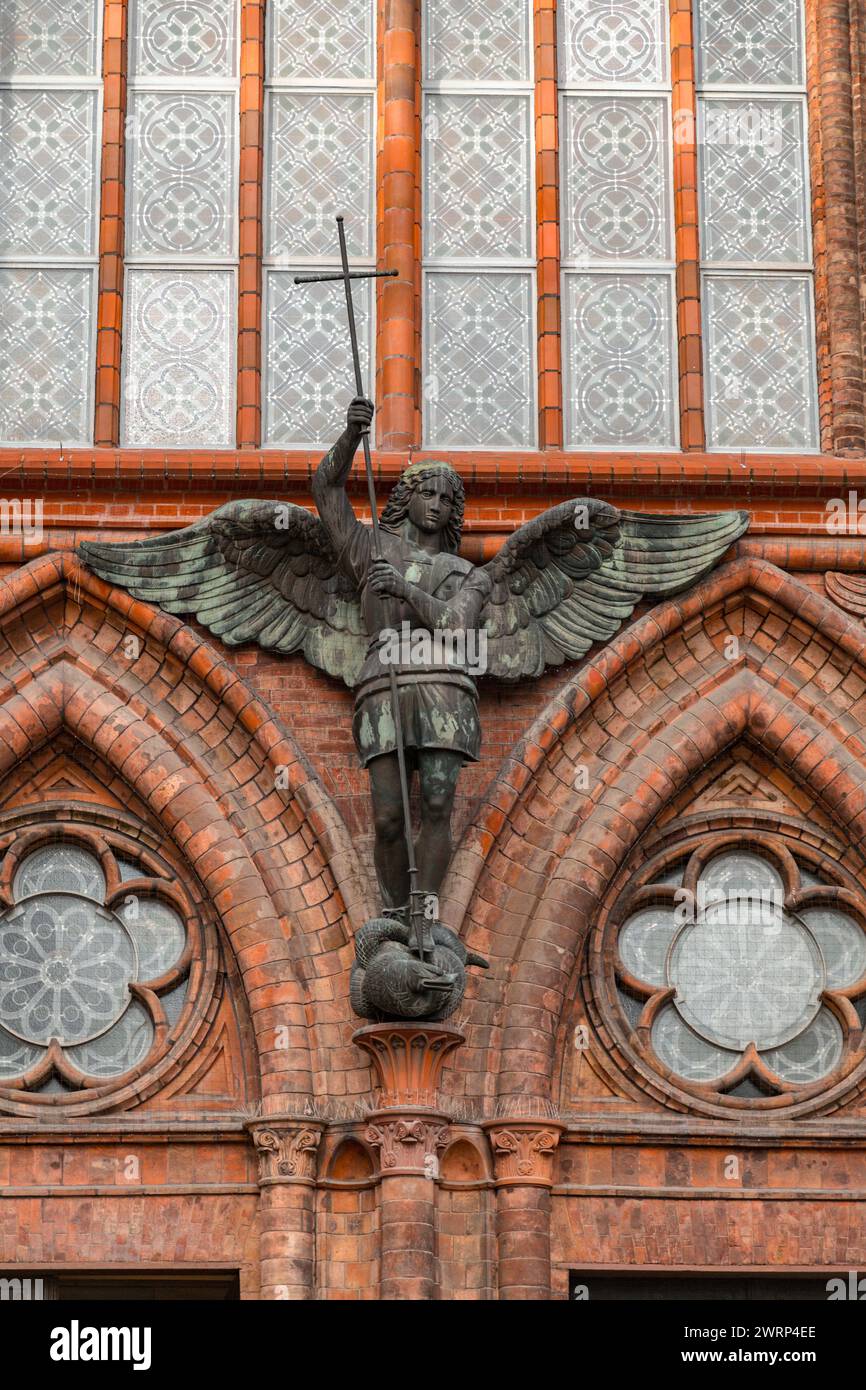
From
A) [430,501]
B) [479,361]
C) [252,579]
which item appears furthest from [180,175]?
[430,501]

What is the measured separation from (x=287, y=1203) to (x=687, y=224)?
5803 millimetres

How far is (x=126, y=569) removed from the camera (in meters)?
14.9

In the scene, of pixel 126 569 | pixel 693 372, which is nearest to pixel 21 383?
pixel 126 569

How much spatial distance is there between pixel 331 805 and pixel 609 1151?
221 centimetres

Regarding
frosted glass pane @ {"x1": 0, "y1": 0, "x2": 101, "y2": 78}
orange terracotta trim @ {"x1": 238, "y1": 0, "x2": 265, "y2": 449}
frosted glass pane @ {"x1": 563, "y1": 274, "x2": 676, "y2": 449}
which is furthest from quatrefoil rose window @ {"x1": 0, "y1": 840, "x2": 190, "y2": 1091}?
frosted glass pane @ {"x1": 0, "y1": 0, "x2": 101, "y2": 78}

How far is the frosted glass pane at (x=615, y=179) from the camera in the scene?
16062mm

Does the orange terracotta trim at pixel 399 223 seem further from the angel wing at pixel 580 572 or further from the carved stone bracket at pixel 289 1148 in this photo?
the carved stone bracket at pixel 289 1148

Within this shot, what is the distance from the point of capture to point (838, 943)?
15.1 metres

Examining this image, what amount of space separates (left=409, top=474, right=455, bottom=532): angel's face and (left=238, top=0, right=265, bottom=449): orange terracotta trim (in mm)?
1249

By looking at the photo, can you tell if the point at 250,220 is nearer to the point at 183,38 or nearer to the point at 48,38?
the point at 183,38

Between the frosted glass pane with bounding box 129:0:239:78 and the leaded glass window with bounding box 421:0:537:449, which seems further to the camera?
the frosted glass pane with bounding box 129:0:239:78

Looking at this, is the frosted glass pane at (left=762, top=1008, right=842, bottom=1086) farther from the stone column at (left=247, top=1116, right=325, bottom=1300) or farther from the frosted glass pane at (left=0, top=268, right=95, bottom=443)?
the frosted glass pane at (left=0, top=268, right=95, bottom=443)

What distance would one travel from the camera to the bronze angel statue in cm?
1416
